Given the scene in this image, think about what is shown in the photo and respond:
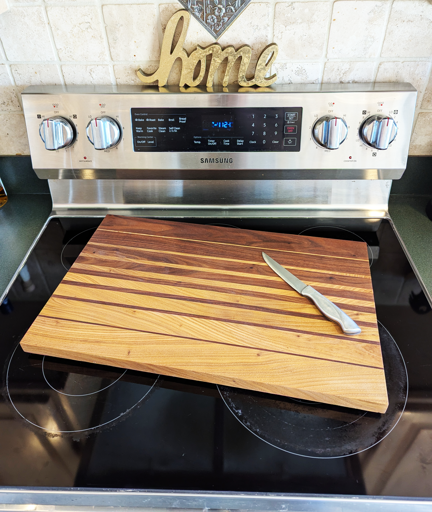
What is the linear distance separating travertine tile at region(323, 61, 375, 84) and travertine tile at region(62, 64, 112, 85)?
17.4 inches

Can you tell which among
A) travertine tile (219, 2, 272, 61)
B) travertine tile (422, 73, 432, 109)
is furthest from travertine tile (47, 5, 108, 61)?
travertine tile (422, 73, 432, 109)

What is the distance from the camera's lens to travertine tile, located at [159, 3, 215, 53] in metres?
0.76

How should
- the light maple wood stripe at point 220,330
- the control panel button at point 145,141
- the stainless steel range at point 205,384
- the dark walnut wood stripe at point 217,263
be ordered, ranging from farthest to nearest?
the control panel button at point 145,141
the dark walnut wood stripe at point 217,263
the light maple wood stripe at point 220,330
the stainless steel range at point 205,384

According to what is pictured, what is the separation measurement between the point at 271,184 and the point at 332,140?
0.16 metres

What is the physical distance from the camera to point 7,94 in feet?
2.83

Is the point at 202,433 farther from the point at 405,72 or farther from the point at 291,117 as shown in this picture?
the point at 405,72

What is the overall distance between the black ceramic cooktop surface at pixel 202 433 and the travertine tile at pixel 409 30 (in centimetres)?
54

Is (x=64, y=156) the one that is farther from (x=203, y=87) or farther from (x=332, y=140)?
(x=332, y=140)

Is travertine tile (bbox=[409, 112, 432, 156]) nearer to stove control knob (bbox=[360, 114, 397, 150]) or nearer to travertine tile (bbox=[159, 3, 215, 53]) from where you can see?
stove control knob (bbox=[360, 114, 397, 150])

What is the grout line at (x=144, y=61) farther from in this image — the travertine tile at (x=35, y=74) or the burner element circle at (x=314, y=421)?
the burner element circle at (x=314, y=421)

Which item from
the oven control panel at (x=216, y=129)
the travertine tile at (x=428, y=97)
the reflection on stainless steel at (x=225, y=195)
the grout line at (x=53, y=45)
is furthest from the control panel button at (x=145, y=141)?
the travertine tile at (x=428, y=97)

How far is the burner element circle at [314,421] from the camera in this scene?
50cm

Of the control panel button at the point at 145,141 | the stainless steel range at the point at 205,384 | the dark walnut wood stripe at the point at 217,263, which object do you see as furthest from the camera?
the control panel button at the point at 145,141

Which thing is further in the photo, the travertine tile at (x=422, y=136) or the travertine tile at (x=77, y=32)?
the travertine tile at (x=422, y=136)
